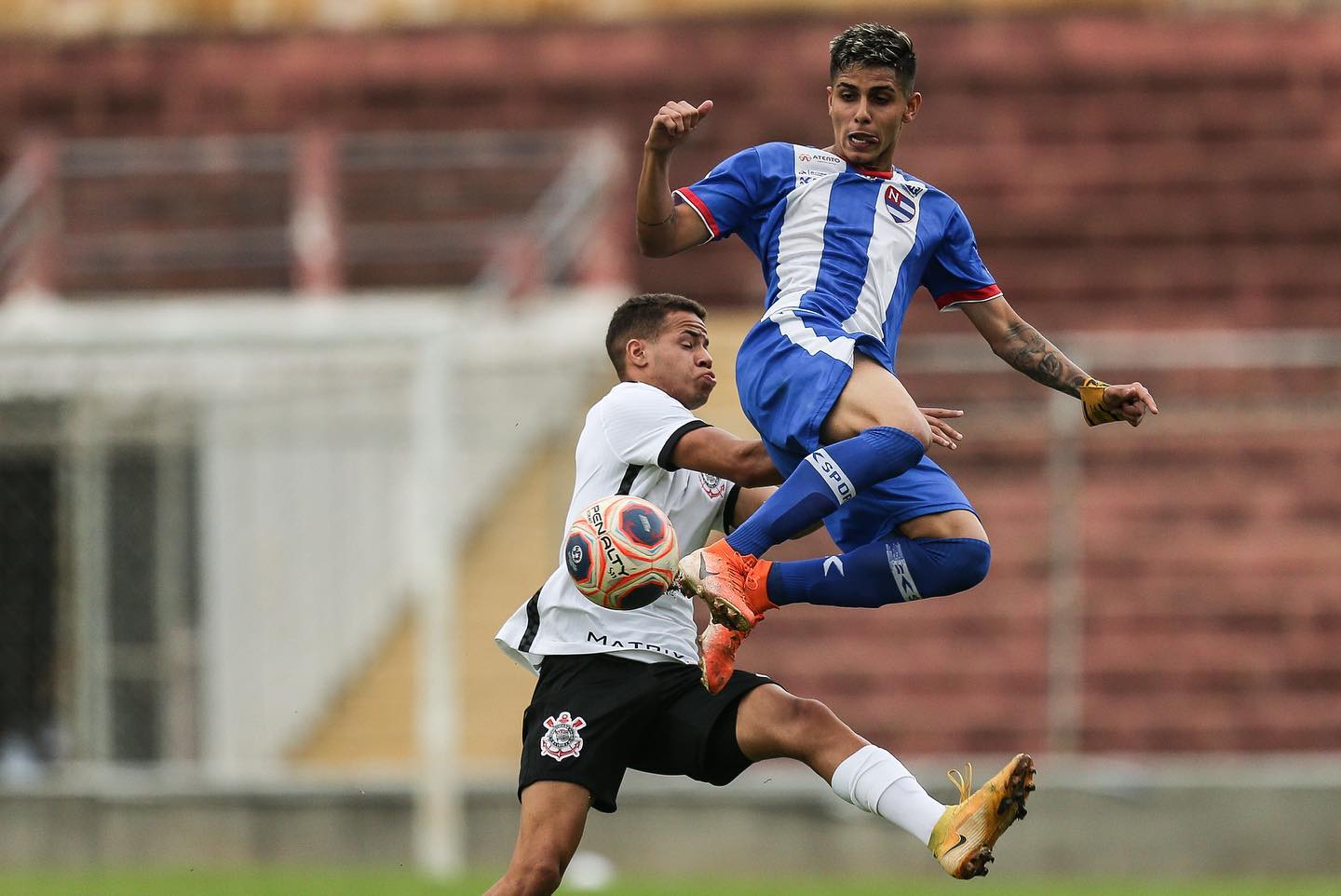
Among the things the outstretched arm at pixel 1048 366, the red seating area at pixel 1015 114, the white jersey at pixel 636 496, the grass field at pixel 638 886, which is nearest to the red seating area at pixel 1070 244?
the red seating area at pixel 1015 114

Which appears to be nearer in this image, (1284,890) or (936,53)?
(1284,890)

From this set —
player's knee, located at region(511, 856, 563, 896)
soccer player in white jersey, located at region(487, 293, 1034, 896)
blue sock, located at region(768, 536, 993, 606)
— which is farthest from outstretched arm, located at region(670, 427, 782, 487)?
player's knee, located at region(511, 856, 563, 896)

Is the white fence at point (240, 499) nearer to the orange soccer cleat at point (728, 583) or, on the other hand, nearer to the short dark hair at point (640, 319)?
the short dark hair at point (640, 319)

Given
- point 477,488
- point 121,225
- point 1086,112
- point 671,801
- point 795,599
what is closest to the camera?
point 795,599

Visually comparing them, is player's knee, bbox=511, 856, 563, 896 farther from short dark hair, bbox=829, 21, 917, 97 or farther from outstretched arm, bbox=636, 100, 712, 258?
short dark hair, bbox=829, 21, 917, 97

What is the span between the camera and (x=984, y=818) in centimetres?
613

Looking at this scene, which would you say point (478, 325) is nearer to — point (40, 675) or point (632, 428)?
point (40, 675)

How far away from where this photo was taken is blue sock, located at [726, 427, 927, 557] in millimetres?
6164

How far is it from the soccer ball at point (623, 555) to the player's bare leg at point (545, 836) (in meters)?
0.59

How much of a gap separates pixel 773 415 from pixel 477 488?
6184mm

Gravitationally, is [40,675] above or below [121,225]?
below

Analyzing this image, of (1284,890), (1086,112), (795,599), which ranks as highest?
(1086,112)

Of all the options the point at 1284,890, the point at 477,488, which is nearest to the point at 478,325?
the point at 477,488

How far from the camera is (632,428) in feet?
21.5
